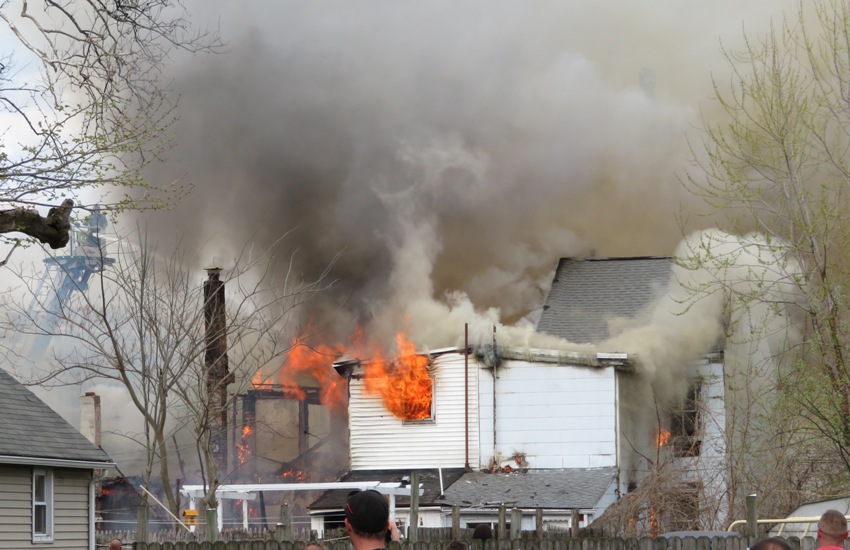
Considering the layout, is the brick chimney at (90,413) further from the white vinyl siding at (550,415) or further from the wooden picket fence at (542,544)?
the wooden picket fence at (542,544)

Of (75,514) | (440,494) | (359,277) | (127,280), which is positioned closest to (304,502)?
(359,277)

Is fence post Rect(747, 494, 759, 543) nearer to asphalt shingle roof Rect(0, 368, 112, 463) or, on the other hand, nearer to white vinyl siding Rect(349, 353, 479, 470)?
asphalt shingle roof Rect(0, 368, 112, 463)

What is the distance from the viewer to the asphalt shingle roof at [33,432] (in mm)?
20672

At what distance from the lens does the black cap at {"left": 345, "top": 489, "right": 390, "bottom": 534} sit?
5.29 metres

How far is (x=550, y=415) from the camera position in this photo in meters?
30.3

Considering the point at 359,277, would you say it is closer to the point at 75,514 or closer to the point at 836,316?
the point at 75,514

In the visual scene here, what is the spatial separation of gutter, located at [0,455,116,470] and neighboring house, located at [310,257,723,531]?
310 inches

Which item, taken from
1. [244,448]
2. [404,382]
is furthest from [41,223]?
[244,448]

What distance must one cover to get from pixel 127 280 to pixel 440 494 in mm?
9074

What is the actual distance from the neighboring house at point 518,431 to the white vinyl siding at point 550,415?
0.03 m

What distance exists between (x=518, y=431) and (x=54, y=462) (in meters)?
12.9

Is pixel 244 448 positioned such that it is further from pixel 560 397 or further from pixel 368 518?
pixel 368 518

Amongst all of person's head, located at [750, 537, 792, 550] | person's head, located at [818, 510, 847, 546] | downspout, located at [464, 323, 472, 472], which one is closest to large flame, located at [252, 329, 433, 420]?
downspout, located at [464, 323, 472, 472]

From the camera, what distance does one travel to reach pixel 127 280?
2720cm
